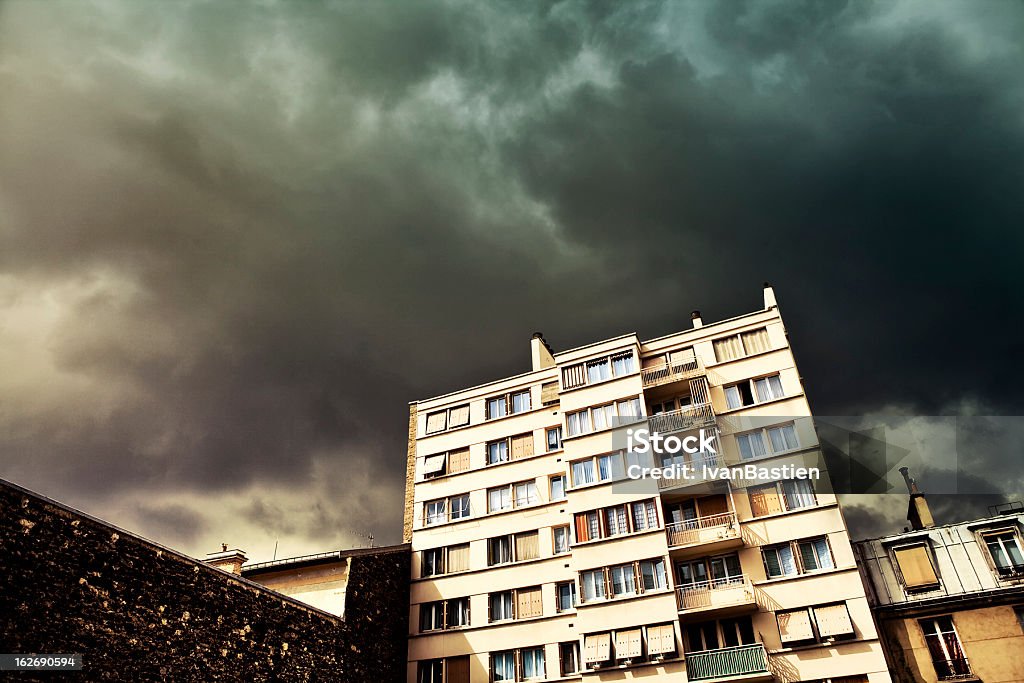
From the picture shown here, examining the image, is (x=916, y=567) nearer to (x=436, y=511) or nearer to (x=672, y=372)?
(x=672, y=372)

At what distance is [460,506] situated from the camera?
139 feet

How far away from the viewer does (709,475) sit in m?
34.7

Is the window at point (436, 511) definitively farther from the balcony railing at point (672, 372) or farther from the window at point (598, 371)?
the balcony railing at point (672, 372)

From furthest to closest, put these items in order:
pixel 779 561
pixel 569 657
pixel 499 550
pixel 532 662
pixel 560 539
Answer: pixel 499 550, pixel 560 539, pixel 532 662, pixel 569 657, pixel 779 561

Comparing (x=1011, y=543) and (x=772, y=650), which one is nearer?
(x=772, y=650)

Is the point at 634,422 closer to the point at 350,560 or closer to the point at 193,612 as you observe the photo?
the point at 350,560

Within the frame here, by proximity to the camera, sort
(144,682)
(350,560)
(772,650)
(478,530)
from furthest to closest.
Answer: (478,530) → (350,560) → (772,650) → (144,682)

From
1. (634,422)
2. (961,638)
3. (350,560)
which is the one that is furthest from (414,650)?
(961,638)

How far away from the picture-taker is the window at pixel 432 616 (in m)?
38.9

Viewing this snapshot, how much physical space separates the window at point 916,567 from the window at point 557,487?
1760 centimetres

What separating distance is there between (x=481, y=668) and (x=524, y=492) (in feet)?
32.3

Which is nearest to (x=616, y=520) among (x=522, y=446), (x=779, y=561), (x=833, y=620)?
(x=779, y=561)

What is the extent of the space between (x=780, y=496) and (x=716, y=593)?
18.8 ft

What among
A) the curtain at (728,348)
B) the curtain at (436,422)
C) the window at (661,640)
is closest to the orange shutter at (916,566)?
the window at (661,640)
